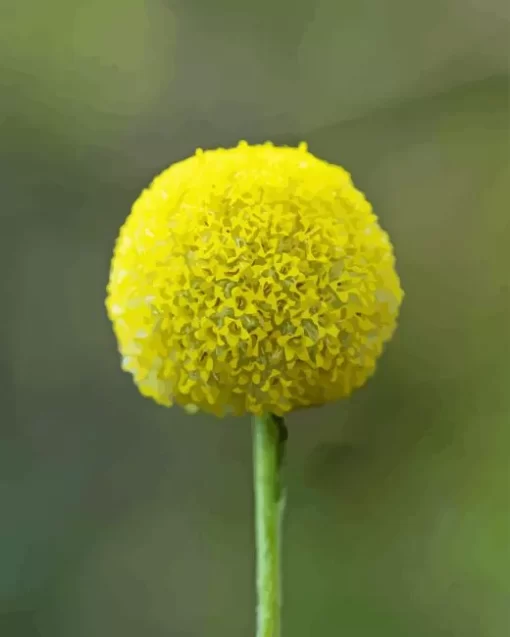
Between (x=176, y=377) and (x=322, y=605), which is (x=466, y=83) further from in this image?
(x=322, y=605)

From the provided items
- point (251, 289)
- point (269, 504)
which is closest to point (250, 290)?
point (251, 289)

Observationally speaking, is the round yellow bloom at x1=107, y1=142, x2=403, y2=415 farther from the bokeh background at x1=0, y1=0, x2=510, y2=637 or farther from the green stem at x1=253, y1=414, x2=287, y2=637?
the bokeh background at x1=0, y1=0, x2=510, y2=637

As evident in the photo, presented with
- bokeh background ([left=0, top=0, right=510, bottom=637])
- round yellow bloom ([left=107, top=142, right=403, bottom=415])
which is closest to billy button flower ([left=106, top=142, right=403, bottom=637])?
round yellow bloom ([left=107, top=142, right=403, bottom=415])

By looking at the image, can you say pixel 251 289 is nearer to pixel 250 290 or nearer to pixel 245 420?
pixel 250 290

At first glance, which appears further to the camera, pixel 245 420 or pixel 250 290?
pixel 245 420

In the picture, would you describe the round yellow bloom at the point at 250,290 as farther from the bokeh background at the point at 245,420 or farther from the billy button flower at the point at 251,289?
the bokeh background at the point at 245,420

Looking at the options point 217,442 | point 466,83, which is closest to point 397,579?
point 217,442
